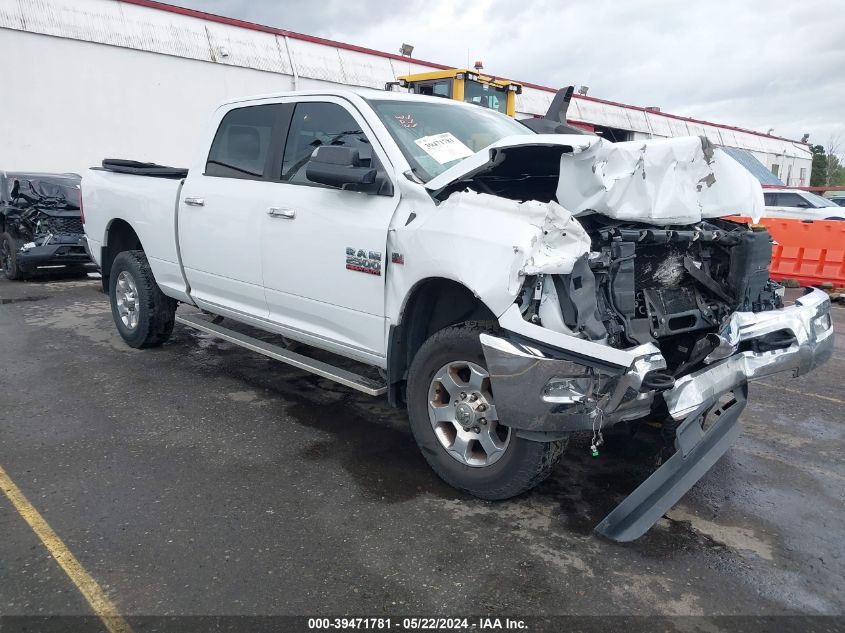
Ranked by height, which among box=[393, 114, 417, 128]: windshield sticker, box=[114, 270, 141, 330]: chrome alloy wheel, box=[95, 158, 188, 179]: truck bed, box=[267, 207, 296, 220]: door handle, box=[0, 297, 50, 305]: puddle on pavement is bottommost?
box=[0, 297, 50, 305]: puddle on pavement

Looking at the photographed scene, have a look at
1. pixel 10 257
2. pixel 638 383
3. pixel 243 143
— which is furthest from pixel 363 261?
pixel 10 257

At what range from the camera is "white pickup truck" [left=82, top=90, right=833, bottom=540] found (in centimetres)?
283

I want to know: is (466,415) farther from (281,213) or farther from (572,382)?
(281,213)

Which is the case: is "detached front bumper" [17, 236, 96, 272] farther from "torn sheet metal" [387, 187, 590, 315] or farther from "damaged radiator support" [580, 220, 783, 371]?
"damaged radiator support" [580, 220, 783, 371]

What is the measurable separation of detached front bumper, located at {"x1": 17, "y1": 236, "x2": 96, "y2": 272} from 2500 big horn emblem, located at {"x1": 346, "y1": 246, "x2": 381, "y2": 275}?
7618mm

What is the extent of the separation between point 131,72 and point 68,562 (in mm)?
16802

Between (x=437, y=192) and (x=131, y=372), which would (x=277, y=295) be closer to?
(x=437, y=192)

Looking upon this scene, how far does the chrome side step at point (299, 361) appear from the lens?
372 cm

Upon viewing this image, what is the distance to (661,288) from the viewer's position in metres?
3.50

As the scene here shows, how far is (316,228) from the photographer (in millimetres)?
3863

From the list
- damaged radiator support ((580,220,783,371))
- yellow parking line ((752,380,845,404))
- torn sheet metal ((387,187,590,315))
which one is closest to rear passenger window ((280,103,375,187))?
torn sheet metal ((387,187,590,315))

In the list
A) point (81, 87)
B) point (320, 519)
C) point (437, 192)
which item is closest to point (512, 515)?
point (320, 519)

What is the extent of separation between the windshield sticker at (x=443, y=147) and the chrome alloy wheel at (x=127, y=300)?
3306mm

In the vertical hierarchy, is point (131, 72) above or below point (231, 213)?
above
